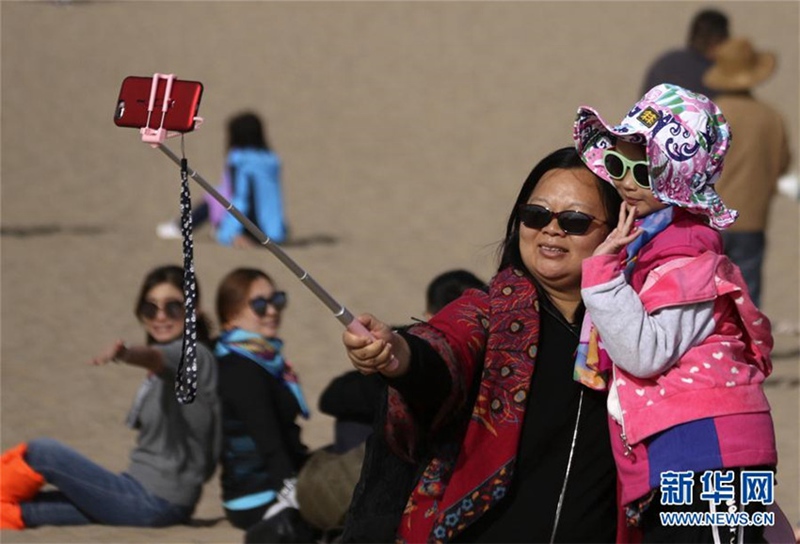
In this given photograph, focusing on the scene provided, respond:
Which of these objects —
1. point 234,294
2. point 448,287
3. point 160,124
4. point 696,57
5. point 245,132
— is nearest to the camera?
point 160,124

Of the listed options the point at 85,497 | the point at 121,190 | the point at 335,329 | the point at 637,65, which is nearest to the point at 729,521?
the point at 85,497

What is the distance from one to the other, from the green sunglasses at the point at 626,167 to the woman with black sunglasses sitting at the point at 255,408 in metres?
2.71

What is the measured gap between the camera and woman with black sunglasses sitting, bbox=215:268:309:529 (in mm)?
6191

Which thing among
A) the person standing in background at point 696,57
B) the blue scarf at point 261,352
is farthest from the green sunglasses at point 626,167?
the person standing in background at point 696,57

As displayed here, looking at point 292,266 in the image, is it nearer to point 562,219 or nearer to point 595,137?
point 562,219

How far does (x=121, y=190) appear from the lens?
15.5 m

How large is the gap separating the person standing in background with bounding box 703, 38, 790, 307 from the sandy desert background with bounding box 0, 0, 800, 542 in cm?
78

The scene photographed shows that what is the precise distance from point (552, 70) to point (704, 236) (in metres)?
17.8

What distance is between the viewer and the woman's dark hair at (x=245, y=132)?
43.0 feet

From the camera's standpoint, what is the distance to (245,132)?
13094mm

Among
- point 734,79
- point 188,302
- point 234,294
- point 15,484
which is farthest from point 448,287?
point 734,79

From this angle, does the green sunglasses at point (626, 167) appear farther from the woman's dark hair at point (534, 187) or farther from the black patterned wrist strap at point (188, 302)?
the black patterned wrist strap at point (188, 302)

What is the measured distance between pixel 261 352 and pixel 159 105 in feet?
9.93

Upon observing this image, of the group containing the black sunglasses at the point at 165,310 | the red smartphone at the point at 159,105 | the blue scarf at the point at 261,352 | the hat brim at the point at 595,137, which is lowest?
the blue scarf at the point at 261,352
